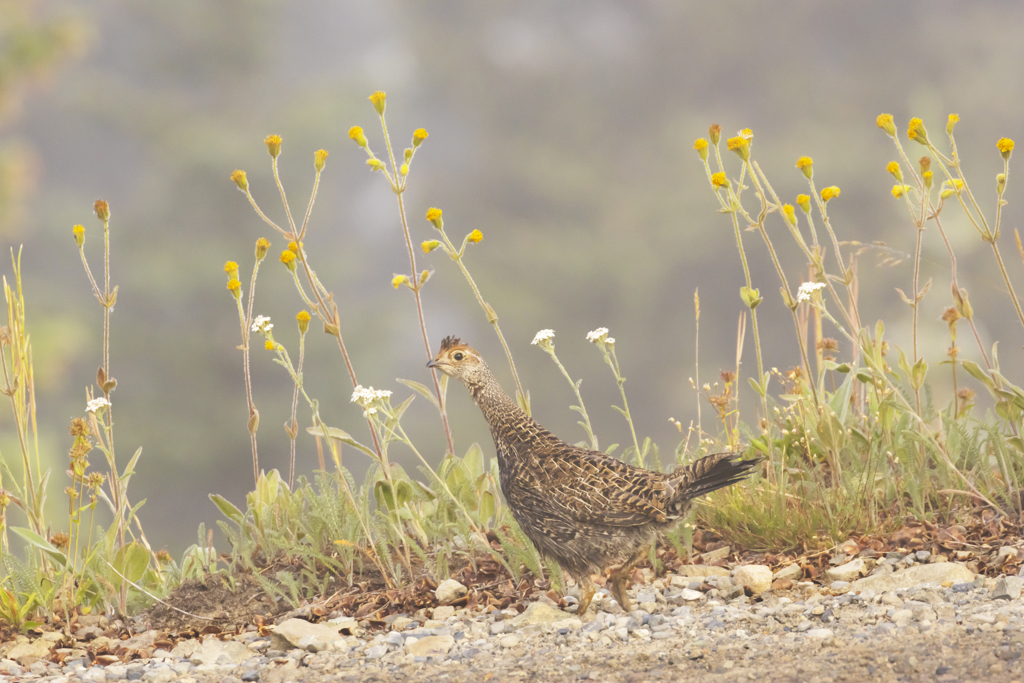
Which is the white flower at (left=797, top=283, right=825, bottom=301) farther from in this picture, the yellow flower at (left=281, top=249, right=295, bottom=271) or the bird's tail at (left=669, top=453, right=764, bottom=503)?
the yellow flower at (left=281, top=249, right=295, bottom=271)

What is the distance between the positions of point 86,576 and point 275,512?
809 millimetres

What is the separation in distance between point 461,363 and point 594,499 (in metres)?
0.77

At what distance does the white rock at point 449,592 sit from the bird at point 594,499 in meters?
0.43

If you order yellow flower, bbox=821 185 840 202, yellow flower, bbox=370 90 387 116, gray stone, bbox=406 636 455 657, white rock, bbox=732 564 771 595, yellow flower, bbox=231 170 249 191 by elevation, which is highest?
yellow flower, bbox=370 90 387 116

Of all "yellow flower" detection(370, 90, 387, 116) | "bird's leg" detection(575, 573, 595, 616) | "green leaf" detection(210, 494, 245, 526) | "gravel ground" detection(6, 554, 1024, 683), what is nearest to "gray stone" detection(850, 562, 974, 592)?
"gravel ground" detection(6, 554, 1024, 683)

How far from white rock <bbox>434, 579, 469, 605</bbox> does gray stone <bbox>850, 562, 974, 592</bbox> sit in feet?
4.64

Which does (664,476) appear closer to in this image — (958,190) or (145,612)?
(958,190)

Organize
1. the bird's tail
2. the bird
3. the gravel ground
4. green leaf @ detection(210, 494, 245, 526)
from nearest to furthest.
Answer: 1. the gravel ground
2. the bird's tail
3. the bird
4. green leaf @ detection(210, 494, 245, 526)

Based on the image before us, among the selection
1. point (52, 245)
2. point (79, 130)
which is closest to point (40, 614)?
point (52, 245)

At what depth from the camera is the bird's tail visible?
9.29ft

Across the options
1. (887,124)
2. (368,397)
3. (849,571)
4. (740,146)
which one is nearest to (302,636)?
(368,397)

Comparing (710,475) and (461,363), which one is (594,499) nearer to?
(710,475)

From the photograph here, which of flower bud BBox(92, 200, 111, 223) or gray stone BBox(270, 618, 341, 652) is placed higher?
flower bud BBox(92, 200, 111, 223)

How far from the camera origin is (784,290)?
3.39 metres
